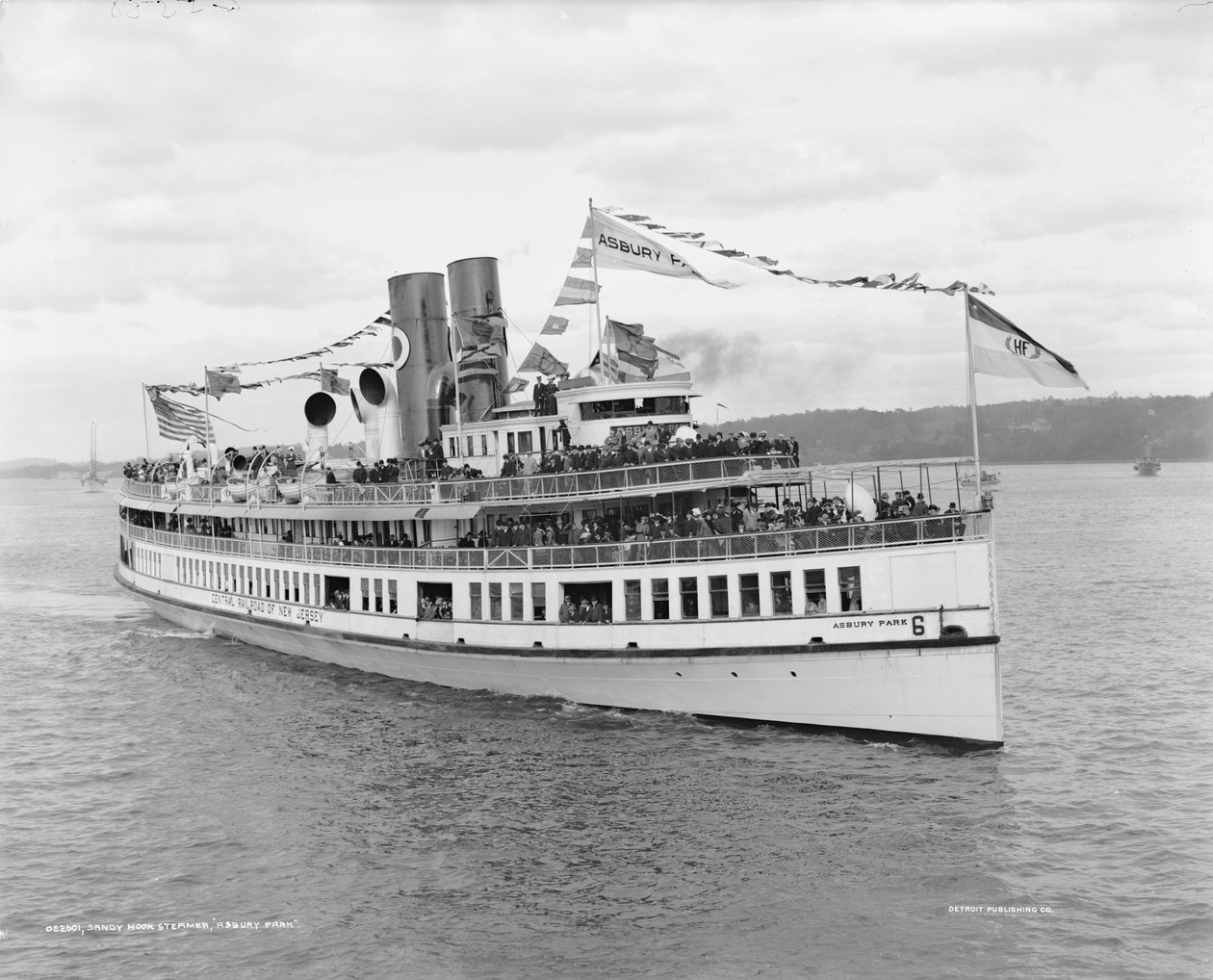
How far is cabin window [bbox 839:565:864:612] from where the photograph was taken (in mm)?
26141

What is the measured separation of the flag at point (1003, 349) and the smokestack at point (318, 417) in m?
34.1

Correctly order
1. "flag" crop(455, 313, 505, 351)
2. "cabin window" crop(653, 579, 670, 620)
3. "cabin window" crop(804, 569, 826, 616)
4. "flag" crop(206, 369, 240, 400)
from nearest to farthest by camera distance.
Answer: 1. "cabin window" crop(804, 569, 826, 616)
2. "cabin window" crop(653, 579, 670, 620)
3. "flag" crop(455, 313, 505, 351)
4. "flag" crop(206, 369, 240, 400)

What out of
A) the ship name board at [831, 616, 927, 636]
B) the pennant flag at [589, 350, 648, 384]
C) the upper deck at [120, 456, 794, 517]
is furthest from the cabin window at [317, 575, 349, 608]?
the ship name board at [831, 616, 927, 636]

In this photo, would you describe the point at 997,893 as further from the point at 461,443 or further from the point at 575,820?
the point at 461,443

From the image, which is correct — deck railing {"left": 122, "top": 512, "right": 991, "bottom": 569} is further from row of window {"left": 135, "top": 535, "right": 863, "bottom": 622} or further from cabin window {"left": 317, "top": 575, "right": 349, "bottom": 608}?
cabin window {"left": 317, "top": 575, "right": 349, "bottom": 608}

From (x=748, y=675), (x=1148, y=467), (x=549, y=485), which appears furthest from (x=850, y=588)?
(x=1148, y=467)

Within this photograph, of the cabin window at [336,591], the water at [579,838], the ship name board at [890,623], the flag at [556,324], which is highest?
the flag at [556,324]

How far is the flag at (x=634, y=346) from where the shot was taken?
118 feet

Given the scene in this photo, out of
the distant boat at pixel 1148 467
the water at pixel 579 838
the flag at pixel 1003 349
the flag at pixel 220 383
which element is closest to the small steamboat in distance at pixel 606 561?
the water at pixel 579 838

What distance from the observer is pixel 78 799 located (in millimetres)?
25734

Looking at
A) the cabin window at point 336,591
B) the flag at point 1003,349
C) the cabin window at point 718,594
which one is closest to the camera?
the flag at point 1003,349

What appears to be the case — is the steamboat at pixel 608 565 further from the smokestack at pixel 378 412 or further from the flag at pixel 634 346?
the smokestack at pixel 378 412

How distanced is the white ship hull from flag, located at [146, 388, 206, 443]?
19408 millimetres

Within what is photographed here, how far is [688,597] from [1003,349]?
401 inches
